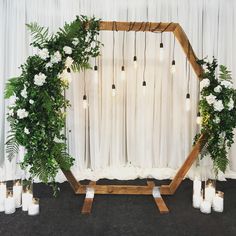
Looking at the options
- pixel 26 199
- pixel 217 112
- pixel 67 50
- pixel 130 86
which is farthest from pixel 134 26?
pixel 26 199

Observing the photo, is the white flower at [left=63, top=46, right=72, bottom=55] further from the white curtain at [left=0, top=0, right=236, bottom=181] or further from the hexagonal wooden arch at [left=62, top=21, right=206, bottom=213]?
the white curtain at [left=0, top=0, right=236, bottom=181]

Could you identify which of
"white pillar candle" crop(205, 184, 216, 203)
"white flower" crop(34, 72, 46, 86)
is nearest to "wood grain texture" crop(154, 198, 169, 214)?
"white pillar candle" crop(205, 184, 216, 203)

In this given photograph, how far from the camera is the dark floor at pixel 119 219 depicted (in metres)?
2.40

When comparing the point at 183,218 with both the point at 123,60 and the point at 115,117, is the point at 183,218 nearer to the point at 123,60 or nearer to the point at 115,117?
the point at 115,117

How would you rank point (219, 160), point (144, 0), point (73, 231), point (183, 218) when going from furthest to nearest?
1. point (144, 0)
2. point (219, 160)
3. point (183, 218)
4. point (73, 231)

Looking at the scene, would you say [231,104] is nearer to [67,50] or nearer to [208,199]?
[208,199]

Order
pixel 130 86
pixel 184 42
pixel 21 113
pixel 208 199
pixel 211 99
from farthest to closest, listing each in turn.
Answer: pixel 130 86, pixel 184 42, pixel 211 99, pixel 208 199, pixel 21 113

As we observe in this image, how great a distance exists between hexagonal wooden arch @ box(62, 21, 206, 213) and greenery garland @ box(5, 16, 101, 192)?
0.97 ft

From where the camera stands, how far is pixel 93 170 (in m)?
3.84

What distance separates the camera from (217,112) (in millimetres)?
3006

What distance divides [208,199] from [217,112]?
3.05 feet

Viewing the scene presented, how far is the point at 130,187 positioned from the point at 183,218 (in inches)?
29.8

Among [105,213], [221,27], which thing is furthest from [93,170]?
[221,27]

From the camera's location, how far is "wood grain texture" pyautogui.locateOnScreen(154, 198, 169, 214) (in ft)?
9.18
